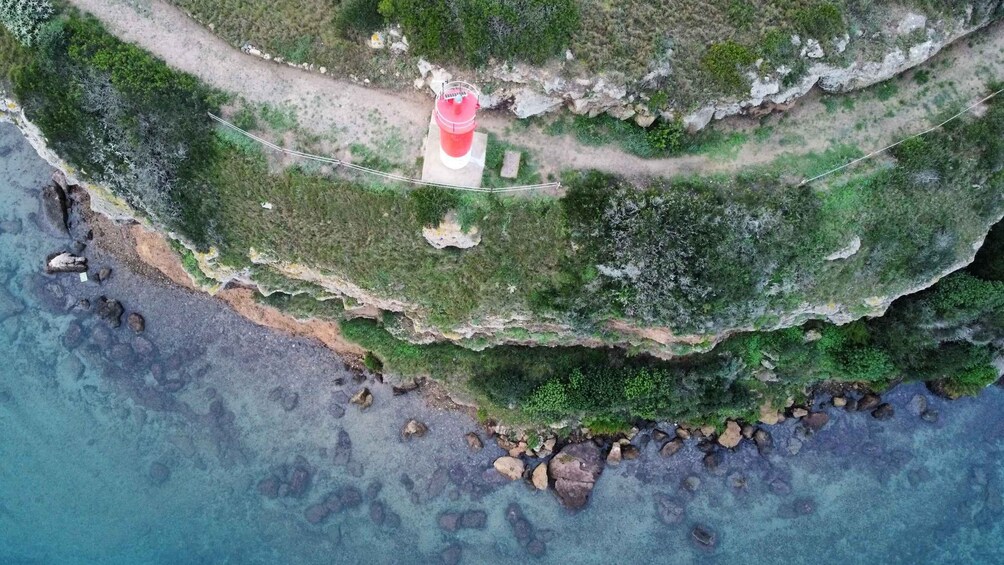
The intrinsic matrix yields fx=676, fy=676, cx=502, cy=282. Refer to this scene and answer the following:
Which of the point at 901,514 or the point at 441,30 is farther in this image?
the point at 901,514

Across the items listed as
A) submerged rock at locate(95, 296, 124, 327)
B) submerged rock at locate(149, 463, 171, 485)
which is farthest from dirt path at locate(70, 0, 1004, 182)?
submerged rock at locate(149, 463, 171, 485)

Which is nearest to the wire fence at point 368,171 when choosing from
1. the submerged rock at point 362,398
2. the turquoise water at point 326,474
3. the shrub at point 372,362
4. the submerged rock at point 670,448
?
the shrub at point 372,362

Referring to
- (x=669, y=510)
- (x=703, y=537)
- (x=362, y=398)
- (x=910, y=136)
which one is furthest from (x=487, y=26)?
(x=703, y=537)

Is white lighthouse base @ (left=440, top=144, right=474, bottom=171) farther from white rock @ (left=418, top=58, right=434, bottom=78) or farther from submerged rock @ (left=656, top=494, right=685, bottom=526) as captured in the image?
submerged rock @ (left=656, top=494, right=685, bottom=526)

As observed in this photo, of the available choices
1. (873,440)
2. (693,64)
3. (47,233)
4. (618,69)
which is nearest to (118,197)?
(47,233)

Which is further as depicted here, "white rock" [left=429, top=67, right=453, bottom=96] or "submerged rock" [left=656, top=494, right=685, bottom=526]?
"submerged rock" [left=656, top=494, right=685, bottom=526]

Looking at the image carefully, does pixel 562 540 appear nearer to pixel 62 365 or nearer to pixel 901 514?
pixel 901 514
